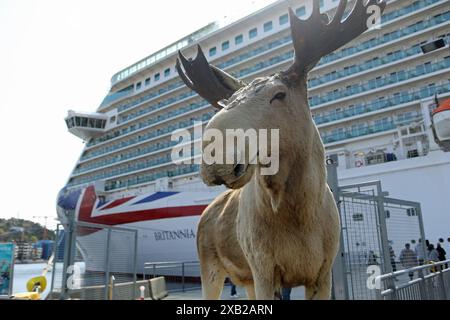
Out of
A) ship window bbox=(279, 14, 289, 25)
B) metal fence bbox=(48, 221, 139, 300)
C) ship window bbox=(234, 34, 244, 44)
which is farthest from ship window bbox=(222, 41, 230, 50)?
metal fence bbox=(48, 221, 139, 300)

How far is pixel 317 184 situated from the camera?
1601 millimetres

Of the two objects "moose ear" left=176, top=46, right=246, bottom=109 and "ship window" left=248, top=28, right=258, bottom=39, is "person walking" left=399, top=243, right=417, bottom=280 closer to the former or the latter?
"moose ear" left=176, top=46, right=246, bottom=109

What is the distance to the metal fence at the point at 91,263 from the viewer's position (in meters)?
4.94

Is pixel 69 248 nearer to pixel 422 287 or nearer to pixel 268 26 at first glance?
pixel 422 287

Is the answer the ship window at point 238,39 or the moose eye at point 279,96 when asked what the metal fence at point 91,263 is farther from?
the ship window at point 238,39

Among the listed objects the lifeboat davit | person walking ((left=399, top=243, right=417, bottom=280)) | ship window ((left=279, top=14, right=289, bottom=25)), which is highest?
ship window ((left=279, top=14, right=289, bottom=25))

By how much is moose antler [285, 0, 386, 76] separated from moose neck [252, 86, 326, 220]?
0.16 metres

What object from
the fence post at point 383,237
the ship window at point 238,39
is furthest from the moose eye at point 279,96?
the ship window at point 238,39

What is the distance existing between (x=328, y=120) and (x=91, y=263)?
53.1 ft

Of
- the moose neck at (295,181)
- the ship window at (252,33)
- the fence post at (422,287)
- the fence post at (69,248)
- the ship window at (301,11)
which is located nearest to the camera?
the moose neck at (295,181)

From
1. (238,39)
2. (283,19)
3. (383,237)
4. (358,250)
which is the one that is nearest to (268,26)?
(283,19)

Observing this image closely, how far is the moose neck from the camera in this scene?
148cm

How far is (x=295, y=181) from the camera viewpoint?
152cm
